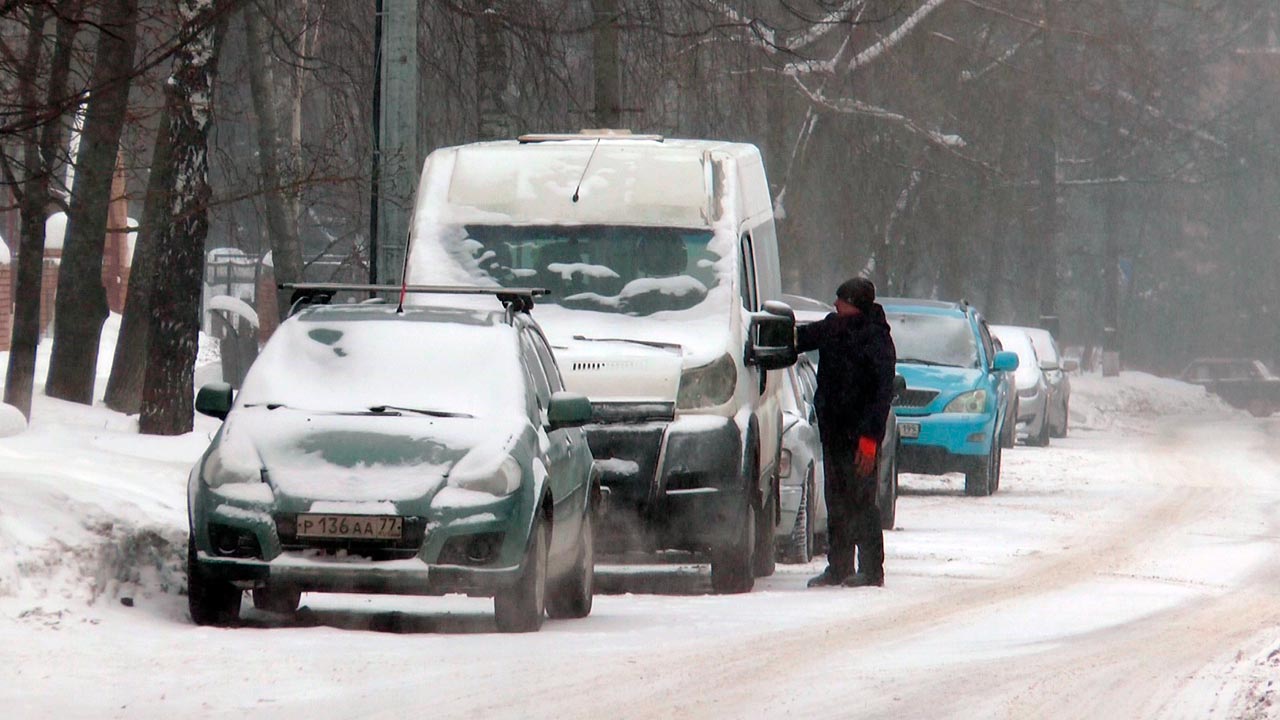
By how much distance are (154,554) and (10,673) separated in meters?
2.33

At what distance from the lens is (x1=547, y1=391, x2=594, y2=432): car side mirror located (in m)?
10.2

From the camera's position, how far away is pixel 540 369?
10.9 meters

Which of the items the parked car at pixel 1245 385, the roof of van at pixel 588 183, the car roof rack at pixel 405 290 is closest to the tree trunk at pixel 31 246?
the roof of van at pixel 588 183

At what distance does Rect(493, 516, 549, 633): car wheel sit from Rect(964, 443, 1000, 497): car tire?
485 inches

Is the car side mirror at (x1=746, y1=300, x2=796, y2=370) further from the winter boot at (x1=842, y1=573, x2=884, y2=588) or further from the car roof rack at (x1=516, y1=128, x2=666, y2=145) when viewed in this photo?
the car roof rack at (x1=516, y1=128, x2=666, y2=145)

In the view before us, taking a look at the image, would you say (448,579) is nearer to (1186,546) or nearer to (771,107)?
(1186,546)

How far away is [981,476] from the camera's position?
71.5 ft

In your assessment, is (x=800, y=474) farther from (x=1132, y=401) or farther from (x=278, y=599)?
(x=1132, y=401)

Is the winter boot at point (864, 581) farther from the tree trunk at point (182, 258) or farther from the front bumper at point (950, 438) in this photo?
the front bumper at point (950, 438)

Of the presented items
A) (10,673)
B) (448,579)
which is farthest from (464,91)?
(10,673)

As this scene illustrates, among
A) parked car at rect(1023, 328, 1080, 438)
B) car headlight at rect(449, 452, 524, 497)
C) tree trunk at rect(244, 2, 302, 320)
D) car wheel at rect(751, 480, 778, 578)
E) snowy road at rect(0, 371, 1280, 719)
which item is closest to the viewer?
snowy road at rect(0, 371, 1280, 719)

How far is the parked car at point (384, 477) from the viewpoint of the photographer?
940 cm

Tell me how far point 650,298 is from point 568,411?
2.59 meters

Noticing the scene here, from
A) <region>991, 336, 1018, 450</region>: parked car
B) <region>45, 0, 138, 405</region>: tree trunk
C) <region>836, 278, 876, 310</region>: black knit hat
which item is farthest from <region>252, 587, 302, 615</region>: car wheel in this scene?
<region>991, 336, 1018, 450</region>: parked car
